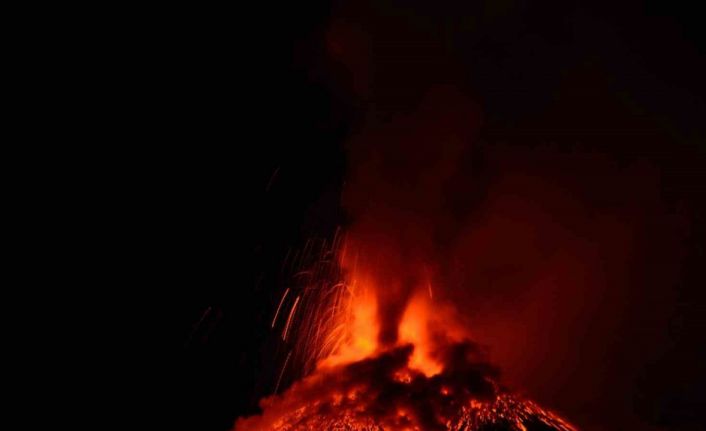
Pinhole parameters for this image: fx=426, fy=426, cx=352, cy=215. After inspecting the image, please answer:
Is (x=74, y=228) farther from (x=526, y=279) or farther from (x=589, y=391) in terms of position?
(x=589, y=391)

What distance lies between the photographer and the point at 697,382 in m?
11.2

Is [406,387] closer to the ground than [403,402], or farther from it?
farther from it

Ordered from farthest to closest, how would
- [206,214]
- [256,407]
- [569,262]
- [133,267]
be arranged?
1. [256,407]
2. [569,262]
3. [206,214]
4. [133,267]

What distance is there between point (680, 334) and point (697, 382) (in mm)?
1233

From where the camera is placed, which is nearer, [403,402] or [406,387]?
[403,402]

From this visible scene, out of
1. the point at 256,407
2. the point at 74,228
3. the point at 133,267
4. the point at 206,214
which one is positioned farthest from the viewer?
the point at 256,407

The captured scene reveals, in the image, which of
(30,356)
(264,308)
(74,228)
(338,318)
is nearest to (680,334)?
(338,318)

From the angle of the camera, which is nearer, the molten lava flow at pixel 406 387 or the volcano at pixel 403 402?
the volcano at pixel 403 402

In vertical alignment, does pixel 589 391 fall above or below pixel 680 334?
below

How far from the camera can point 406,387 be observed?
29.2 feet

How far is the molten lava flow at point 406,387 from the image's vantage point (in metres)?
8.46

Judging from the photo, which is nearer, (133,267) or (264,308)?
(133,267)

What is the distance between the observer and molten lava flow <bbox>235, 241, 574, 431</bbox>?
333 inches

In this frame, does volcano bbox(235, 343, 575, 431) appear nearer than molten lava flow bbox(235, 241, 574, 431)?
Yes
